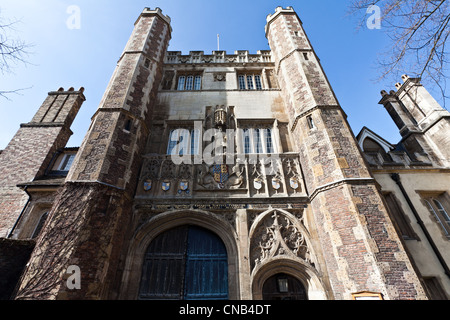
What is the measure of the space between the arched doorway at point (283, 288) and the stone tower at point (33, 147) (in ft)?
34.3

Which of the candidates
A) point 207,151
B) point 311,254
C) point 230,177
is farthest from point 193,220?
point 311,254

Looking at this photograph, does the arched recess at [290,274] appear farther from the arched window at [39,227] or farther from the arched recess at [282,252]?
the arched window at [39,227]

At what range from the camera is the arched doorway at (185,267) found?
6742 millimetres

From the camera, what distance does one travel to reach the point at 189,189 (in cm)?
834

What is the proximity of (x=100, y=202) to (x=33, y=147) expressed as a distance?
Result: 8599 millimetres

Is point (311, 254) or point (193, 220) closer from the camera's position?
point (311, 254)

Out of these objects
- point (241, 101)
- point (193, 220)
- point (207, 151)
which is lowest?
point (193, 220)

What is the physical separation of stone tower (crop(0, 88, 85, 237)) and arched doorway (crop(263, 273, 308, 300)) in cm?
1047

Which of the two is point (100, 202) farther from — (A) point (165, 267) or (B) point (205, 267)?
(B) point (205, 267)

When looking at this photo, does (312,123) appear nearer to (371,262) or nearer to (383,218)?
(383,218)

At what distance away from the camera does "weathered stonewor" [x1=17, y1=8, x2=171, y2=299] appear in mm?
5543

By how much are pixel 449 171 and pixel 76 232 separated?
14.9m

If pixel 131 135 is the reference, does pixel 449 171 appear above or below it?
below

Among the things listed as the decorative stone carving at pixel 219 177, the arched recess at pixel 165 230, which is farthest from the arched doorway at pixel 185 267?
the decorative stone carving at pixel 219 177
